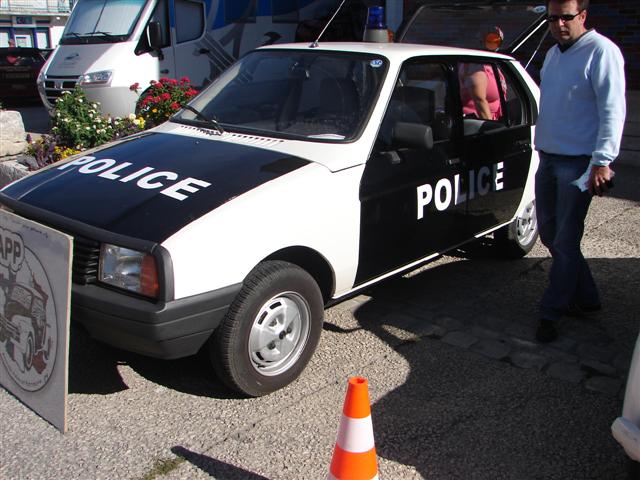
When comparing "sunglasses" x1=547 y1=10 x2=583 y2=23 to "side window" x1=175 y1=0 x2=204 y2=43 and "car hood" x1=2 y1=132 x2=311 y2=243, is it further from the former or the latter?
"side window" x1=175 y1=0 x2=204 y2=43

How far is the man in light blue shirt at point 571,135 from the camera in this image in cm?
363

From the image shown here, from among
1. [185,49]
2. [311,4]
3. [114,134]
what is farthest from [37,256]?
[311,4]

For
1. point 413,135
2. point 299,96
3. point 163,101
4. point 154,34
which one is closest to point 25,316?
point 299,96


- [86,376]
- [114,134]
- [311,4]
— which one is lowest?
[86,376]

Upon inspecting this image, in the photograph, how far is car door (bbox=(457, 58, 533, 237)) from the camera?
4.57m

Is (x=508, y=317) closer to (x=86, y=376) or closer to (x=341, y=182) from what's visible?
(x=341, y=182)

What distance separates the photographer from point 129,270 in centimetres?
302

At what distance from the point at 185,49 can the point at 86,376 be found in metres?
8.42

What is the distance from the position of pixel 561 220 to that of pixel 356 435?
214 centimetres

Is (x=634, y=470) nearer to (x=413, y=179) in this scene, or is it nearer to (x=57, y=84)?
(x=413, y=179)

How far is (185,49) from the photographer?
11.1m

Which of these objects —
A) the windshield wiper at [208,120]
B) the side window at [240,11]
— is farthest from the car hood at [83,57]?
the windshield wiper at [208,120]

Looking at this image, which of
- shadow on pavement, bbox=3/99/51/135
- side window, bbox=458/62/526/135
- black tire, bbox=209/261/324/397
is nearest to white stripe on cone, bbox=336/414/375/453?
black tire, bbox=209/261/324/397

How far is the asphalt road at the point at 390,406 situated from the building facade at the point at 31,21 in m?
47.0
